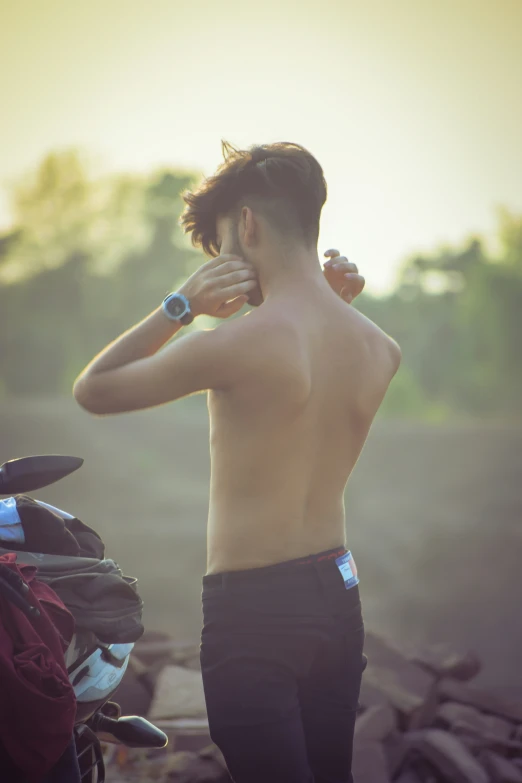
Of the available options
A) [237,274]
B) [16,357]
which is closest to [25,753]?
[237,274]

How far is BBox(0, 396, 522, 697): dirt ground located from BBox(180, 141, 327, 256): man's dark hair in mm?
4606

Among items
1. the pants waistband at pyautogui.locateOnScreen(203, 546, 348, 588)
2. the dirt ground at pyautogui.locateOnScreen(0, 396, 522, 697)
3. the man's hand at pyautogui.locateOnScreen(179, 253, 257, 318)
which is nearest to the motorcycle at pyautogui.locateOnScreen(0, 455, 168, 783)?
the pants waistband at pyautogui.locateOnScreen(203, 546, 348, 588)

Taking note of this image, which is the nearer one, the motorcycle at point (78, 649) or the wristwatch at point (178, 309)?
the wristwatch at point (178, 309)

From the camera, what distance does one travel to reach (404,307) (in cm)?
2370

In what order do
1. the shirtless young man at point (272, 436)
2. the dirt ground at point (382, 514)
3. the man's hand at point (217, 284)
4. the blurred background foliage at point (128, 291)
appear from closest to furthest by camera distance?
1. the shirtless young man at point (272, 436)
2. the man's hand at point (217, 284)
3. the dirt ground at point (382, 514)
4. the blurred background foliage at point (128, 291)

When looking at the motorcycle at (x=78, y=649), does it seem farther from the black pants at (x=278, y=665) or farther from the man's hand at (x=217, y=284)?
the man's hand at (x=217, y=284)

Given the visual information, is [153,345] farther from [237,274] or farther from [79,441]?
[79,441]

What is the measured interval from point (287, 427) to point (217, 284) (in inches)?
15.7

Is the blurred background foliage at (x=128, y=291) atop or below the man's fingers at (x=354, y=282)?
atop

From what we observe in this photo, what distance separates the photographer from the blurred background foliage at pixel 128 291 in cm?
1983

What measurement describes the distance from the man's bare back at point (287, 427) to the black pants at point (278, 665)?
0.20 ft

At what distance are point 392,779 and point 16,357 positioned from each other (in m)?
16.2

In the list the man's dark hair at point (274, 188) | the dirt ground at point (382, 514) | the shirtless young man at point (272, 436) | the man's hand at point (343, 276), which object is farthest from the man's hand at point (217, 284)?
the dirt ground at point (382, 514)

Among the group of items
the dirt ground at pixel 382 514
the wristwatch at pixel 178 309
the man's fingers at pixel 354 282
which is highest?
the man's fingers at pixel 354 282
